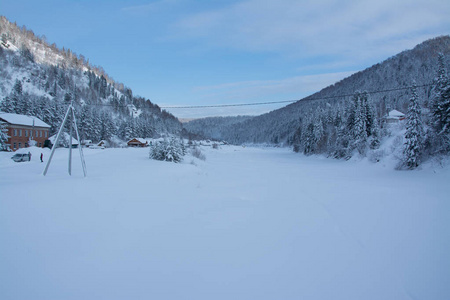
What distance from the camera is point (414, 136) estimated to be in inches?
946

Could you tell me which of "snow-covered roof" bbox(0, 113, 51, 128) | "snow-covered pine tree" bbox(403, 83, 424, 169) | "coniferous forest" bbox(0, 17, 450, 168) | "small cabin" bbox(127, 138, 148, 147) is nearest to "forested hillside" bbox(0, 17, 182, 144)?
"coniferous forest" bbox(0, 17, 450, 168)

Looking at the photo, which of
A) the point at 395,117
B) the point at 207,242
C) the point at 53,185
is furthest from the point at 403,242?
the point at 395,117

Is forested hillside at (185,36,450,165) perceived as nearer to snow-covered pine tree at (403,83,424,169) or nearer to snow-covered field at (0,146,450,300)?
snow-covered pine tree at (403,83,424,169)

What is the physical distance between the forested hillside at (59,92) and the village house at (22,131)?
10592 millimetres

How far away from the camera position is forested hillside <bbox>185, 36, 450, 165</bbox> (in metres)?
34.7

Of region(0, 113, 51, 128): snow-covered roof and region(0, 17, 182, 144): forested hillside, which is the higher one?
region(0, 17, 182, 144): forested hillside

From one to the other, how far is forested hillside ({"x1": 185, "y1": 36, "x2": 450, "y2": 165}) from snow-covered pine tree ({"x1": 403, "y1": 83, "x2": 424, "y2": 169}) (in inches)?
27.0

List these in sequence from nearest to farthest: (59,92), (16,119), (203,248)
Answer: (203,248) < (16,119) < (59,92)

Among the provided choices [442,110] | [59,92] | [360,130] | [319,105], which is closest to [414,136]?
[442,110]

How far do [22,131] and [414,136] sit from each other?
6360cm

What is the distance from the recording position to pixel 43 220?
6.27 meters

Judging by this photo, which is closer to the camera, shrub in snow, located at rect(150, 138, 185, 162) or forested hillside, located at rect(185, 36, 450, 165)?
shrub in snow, located at rect(150, 138, 185, 162)

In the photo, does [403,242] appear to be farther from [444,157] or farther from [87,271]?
[444,157]

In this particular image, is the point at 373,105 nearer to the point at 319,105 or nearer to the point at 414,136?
the point at 414,136
